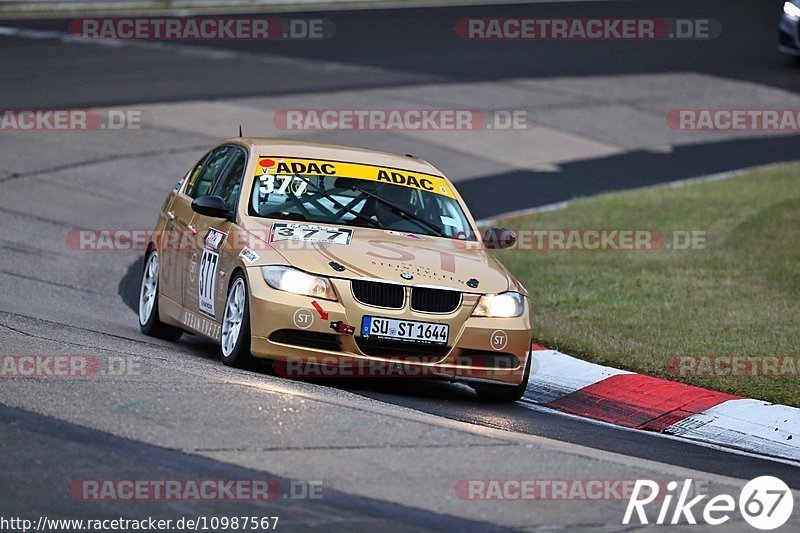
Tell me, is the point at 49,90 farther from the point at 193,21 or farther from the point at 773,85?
the point at 773,85

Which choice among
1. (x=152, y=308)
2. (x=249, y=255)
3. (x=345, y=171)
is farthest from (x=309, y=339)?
(x=152, y=308)

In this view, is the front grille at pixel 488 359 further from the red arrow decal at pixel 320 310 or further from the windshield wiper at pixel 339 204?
the windshield wiper at pixel 339 204

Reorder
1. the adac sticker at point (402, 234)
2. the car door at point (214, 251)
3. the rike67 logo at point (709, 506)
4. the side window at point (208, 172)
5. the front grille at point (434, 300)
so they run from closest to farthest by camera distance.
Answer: the rike67 logo at point (709, 506) < the front grille at point (434, 300) < the car door at point (214, 251) < the adac sticker at point (402, 234) < the side window at point (208, 172)

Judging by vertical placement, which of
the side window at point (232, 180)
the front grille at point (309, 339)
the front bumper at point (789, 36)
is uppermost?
the front bumper at point (789, 36)

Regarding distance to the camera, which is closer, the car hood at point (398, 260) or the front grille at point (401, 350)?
the front grille at point (401, 350)

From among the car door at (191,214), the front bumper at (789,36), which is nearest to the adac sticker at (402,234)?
the car door at (191,214)

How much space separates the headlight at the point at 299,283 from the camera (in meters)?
8.83

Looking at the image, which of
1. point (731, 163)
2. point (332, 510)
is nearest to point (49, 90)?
point (731, 163)

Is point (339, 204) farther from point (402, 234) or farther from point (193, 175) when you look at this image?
point (193, 175)

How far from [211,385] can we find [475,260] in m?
2.52

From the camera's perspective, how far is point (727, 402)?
9633 millimetres

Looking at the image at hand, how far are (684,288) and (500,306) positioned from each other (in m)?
4.73

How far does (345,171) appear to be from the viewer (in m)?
10.2

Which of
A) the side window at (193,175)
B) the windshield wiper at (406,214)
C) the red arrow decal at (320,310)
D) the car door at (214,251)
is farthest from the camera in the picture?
the side window at (193,175)
